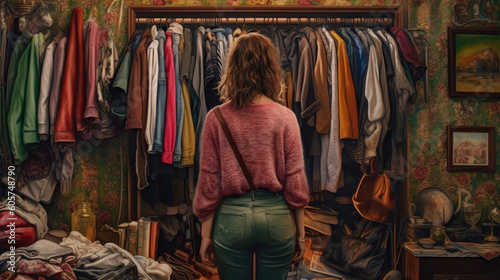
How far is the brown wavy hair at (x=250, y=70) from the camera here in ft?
Result: 5.66

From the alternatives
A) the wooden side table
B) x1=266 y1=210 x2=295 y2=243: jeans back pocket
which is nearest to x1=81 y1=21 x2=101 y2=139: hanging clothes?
x1=266 y1=210 x2=295 y2=243: jeans back pocket

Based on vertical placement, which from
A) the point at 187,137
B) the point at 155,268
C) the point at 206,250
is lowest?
the point at 155,268

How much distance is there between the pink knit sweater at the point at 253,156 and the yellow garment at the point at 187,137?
112 centimetres

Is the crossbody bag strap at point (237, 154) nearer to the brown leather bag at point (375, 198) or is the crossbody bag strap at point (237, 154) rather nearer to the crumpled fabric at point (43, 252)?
the crumpled fabric at point (43, 252)

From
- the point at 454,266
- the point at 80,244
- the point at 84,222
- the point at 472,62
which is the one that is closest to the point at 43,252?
the point at 80,244

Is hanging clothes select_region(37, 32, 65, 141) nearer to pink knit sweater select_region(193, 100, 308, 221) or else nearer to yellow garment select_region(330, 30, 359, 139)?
pink knit sweater select_region(193, 100, 308, 221)

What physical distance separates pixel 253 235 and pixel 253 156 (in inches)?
10.8

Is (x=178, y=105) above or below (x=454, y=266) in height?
above

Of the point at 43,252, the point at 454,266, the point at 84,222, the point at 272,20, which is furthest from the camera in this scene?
the point at 272,20

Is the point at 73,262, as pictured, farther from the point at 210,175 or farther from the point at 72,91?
the point at 210,175

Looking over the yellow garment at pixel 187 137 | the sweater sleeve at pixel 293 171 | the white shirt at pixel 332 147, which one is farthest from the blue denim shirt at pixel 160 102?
the sweater sleeve at pixel 293 171

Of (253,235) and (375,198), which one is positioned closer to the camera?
(253,235)

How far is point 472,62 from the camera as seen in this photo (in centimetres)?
323

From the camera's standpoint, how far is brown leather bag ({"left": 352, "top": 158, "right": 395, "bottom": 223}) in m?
3.10
